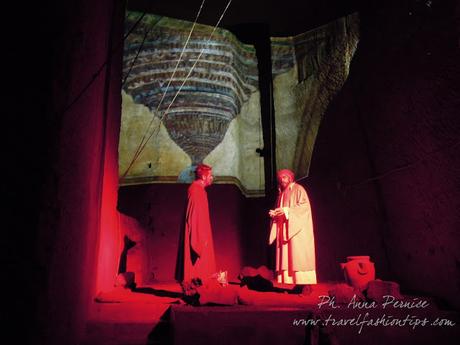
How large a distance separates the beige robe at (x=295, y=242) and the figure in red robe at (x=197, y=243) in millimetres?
1165

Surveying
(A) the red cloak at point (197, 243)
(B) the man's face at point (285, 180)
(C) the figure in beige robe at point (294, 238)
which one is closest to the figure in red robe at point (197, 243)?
(A) the red cloak at point (197, 243)

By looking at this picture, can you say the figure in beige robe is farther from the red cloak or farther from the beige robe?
the red cloak

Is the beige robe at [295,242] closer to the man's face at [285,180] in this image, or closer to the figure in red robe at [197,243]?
the man's face at [285,180]

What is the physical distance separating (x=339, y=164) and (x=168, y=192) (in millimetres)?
4747

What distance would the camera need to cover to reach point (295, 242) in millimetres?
5410

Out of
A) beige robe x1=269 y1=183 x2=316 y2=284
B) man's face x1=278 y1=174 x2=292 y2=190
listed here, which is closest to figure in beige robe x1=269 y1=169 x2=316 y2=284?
beige robe x1=269 y1=183 x2=316 y2=284

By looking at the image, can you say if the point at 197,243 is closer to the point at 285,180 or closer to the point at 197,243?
the point at 197,243

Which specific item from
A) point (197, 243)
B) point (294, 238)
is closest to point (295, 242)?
point (294, 238)

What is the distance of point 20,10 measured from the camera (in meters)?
3.50

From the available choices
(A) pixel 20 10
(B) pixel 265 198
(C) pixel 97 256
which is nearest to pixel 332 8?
(B) pixel 265 198

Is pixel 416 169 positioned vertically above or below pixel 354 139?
below

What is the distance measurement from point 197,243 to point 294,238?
1587 millimetres

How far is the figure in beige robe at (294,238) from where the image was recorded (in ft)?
17.5

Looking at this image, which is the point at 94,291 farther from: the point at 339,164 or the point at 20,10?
the point at 339,164
